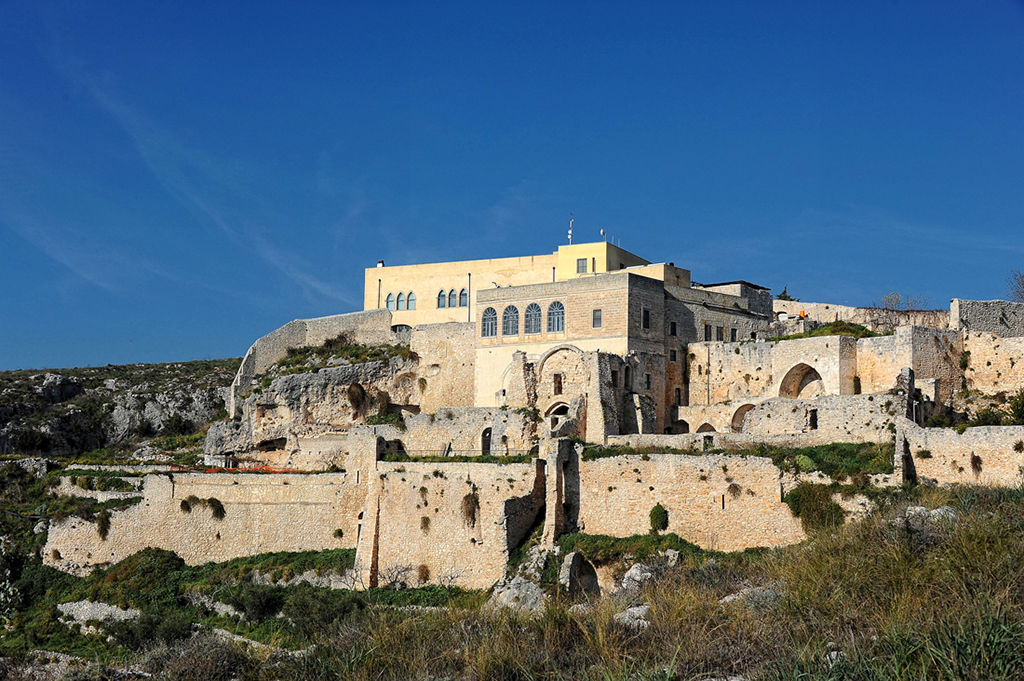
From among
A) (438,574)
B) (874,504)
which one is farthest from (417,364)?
(874,504)

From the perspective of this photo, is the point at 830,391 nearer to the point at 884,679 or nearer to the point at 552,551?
the point at 552,551

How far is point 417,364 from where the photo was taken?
45.2 meters

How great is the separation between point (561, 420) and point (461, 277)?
56.2 feet

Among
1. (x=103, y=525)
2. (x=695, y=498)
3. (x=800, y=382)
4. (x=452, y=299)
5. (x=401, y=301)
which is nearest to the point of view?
(x=695, y=498)

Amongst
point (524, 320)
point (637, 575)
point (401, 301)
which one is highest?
point (401, 301)

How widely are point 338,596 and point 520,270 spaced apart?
2203 cm

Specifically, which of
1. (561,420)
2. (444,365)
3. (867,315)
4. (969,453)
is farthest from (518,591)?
(867,315)

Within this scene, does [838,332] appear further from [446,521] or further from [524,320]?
[446,521]

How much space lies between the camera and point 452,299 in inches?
1969

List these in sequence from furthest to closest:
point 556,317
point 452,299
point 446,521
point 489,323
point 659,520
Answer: point 452,299
point 489,323
point 556,317
point 446,521
point 659,520

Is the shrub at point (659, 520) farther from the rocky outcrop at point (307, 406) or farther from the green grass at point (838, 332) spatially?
the rocky outcrop at point (307, 406)

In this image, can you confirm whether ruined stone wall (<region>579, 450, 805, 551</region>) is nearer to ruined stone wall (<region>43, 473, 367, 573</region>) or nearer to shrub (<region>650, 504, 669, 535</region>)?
shrub (<region>650, 504, 669, 535</region>)

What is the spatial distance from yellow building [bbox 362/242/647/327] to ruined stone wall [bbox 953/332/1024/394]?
1330 cm

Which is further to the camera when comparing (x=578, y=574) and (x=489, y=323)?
(x=489, y=323)
